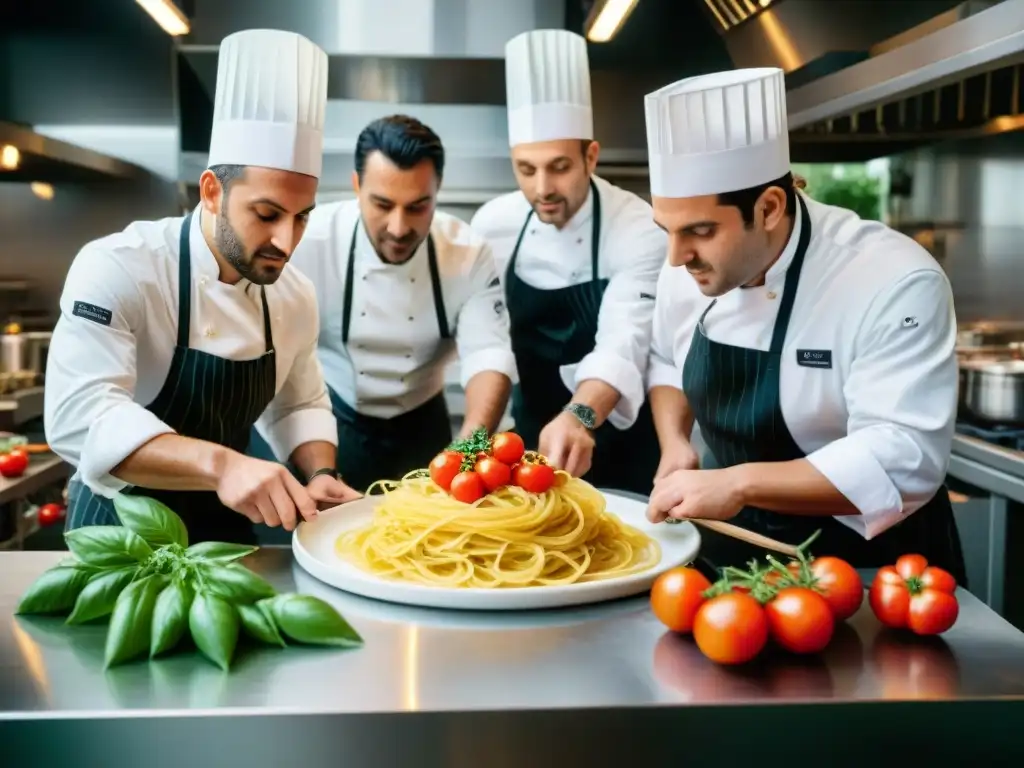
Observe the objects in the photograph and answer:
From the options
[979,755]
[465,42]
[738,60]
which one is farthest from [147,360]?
[465,42]

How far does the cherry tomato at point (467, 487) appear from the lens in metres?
1.52

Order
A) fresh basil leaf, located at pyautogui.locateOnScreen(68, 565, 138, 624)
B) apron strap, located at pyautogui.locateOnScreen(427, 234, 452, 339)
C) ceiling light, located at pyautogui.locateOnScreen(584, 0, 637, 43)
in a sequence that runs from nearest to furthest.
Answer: fresh basil leaf, located at pyautogui.locateOnScreen(68, 565, 138, 624), ceiling light, located at pyautogui.locateOnScreen(584, 0, 637, 43), apron strap, located at pyautogui.locateOnScreen(427, 234, 452, 339)

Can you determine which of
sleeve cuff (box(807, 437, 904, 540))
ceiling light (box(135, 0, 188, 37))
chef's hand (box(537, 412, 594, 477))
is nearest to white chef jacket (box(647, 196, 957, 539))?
sleeve cuff (box(807, 437, 904, 540))

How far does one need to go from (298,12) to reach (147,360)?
2.73 m

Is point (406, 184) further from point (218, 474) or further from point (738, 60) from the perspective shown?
point (738, 60)

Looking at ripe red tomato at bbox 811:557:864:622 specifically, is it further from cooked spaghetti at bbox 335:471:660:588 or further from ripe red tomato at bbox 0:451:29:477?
ripe red tomato at bbox 0:451:29:477

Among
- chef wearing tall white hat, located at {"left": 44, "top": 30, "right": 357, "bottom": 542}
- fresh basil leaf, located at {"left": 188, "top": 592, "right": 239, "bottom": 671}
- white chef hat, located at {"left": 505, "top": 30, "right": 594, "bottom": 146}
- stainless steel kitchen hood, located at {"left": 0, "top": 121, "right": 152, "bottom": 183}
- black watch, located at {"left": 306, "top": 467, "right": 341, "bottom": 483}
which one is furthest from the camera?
stainless steel kitchen hood, located at {"left": 0, "top": 121, "right": 152, "bottom": 183}

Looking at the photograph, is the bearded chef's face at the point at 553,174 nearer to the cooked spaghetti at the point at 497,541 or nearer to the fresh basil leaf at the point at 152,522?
the cooked spaghetti at the point at 497,541

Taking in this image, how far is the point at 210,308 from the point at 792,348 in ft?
3.71

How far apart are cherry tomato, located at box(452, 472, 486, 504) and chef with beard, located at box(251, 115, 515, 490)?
89cm

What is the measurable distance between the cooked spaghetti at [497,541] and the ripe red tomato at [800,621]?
0.32 m

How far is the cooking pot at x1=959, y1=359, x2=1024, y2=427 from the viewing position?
8.96ft

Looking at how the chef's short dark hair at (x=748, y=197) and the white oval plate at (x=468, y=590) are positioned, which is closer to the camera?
the white oval plate at (x=468, y=590)

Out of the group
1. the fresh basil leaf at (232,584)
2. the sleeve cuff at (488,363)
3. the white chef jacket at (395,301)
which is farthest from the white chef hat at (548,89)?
the fresh basil leaf at (232,584)
